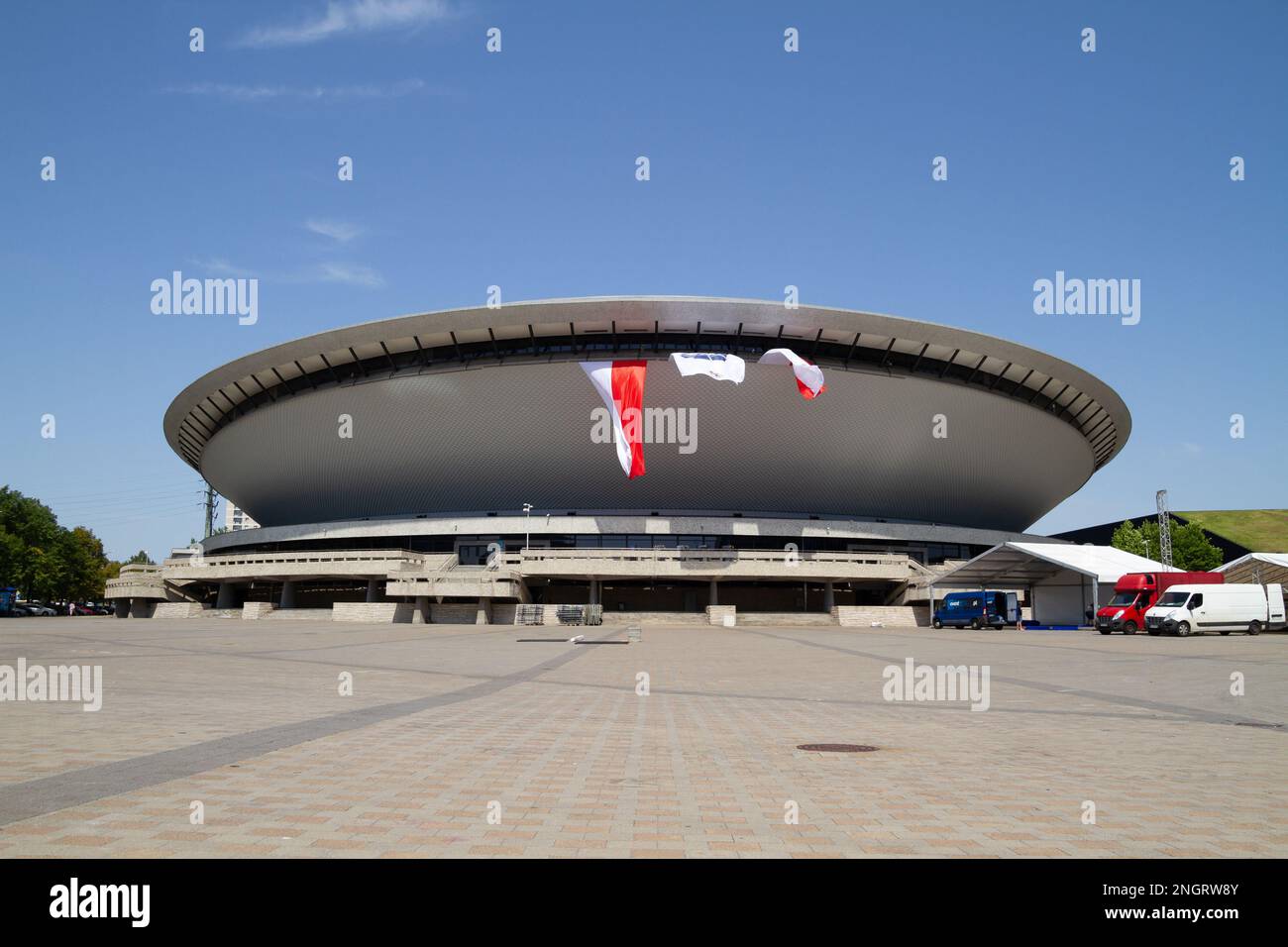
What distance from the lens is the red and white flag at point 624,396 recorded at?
53.9 metres

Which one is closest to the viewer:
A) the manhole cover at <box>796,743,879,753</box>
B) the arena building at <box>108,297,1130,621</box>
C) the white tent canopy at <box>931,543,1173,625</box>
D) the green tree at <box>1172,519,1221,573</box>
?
the manhole cover at <box>796,743,879,753</box>

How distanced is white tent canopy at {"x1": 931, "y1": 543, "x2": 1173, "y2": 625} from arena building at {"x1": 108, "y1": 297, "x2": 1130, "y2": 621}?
204 inches

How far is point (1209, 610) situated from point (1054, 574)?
551 inches

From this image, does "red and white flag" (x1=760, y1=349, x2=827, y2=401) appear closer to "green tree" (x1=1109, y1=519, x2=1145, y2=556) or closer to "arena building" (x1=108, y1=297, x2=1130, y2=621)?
"arena building" (x1=108, y1=297, x2=1130, y2=621)

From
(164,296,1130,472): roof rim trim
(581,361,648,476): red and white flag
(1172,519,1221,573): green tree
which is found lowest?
(1172,519,1221,573): green tree

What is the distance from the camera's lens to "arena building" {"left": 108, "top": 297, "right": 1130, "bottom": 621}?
177ft

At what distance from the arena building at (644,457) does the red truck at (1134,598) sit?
1484 cm

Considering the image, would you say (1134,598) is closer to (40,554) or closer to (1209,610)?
(1209,610)

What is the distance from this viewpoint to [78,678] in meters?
16.0

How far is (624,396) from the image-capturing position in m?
54.1

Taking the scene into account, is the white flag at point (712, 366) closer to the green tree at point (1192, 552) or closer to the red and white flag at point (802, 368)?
the red and white flag at point (802, 368)

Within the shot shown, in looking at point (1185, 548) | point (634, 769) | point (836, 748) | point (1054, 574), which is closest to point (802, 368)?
point (1054, 574)

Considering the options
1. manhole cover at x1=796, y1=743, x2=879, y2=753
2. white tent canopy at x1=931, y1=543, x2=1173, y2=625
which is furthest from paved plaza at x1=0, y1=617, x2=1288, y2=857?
white tent canopy at x1=931, y1=543, x2=1173, y2=625
